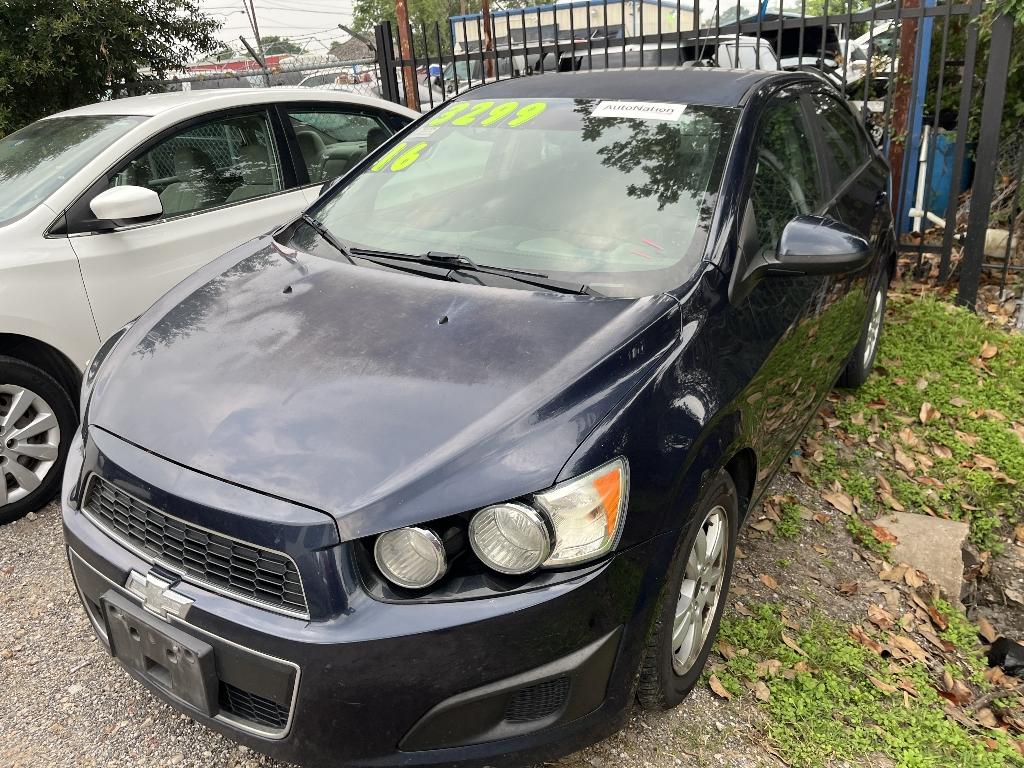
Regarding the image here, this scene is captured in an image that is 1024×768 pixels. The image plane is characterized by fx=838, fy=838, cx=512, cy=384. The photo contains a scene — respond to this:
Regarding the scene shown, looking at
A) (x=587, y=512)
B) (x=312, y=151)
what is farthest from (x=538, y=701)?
(x=312, y=151)

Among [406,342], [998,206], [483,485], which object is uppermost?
[406,342]

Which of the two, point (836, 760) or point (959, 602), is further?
point (959, 602)

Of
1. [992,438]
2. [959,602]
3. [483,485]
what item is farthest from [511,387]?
[992,438]

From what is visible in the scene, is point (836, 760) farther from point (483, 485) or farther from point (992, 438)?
point (992, 438)

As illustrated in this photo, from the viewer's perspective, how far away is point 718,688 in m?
2.54

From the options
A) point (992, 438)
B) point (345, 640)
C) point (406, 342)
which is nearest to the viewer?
point (345, 640)

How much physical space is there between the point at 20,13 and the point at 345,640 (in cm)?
747

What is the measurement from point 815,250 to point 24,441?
10.1ft

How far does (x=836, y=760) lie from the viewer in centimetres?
235

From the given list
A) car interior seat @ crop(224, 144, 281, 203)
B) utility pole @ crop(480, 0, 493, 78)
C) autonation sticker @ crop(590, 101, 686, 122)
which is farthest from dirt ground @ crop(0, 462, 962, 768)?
utility pole @ crop(480, 0, 493, 78)

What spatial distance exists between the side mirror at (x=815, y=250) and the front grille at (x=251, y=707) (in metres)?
1.88

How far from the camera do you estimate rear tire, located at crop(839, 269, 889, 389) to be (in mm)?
4367

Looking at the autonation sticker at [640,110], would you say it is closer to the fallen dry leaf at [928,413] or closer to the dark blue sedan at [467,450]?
the dark blue sedan at [467,450]

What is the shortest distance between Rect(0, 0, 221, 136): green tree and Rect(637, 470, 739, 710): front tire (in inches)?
277
